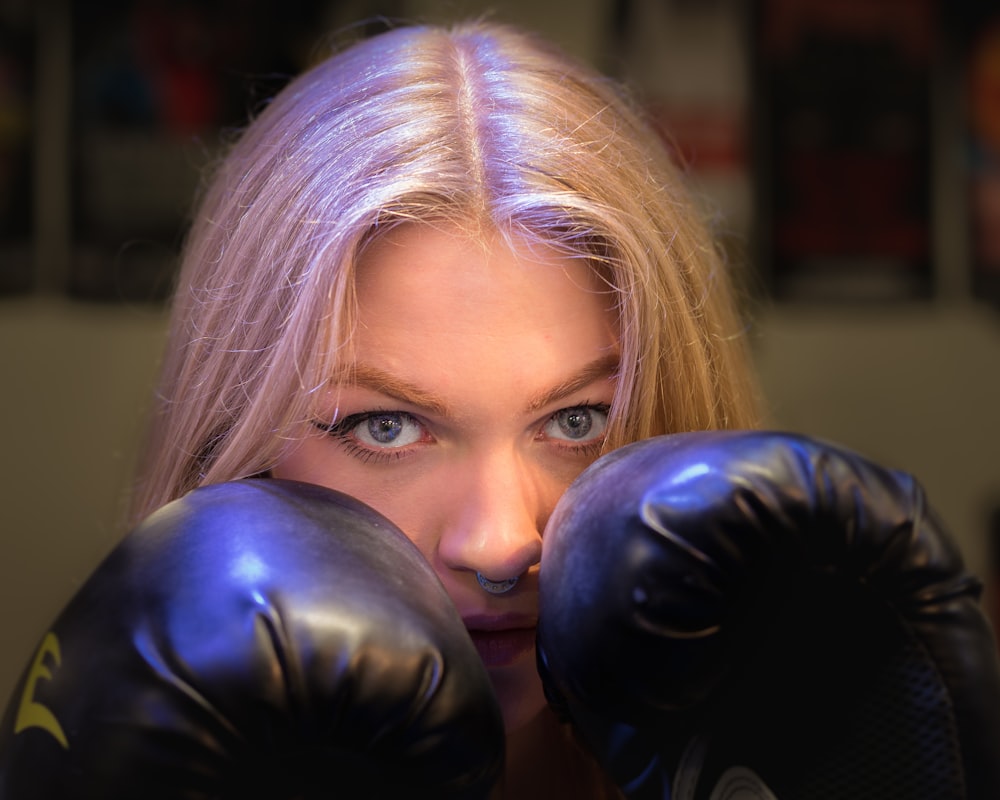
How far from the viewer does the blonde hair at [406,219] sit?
30.4 inches

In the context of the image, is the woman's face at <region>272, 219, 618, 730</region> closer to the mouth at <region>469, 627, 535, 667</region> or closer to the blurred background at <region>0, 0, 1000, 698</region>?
the mouth at <region>469, 627, 535, 667</region>

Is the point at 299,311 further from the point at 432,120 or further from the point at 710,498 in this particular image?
the point at 710,498

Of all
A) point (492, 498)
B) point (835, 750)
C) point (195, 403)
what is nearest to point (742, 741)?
point (835, 750)

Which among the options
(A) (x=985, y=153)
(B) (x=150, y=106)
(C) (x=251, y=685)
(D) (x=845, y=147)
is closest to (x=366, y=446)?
(C) (x=251, y=685)

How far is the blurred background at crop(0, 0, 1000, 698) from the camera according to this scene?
194 cm

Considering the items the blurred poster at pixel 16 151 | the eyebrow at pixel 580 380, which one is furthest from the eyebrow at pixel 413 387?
the blurred poster at pixel 16 151

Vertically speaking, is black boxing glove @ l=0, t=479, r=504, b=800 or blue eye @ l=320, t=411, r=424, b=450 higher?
blue eye @ l=320, t=411, r=424, b=450

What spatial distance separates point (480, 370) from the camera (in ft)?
2.43

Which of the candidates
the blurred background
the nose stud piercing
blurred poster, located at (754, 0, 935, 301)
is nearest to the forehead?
the nose stud piercing

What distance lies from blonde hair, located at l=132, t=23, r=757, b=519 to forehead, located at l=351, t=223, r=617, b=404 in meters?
0.01

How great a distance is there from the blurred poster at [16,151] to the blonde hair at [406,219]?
1126 mm

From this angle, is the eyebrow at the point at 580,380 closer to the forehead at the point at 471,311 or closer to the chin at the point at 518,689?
the forehead at the point at 471,311

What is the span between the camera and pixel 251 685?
0.50 metres

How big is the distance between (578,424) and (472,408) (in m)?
0.09
